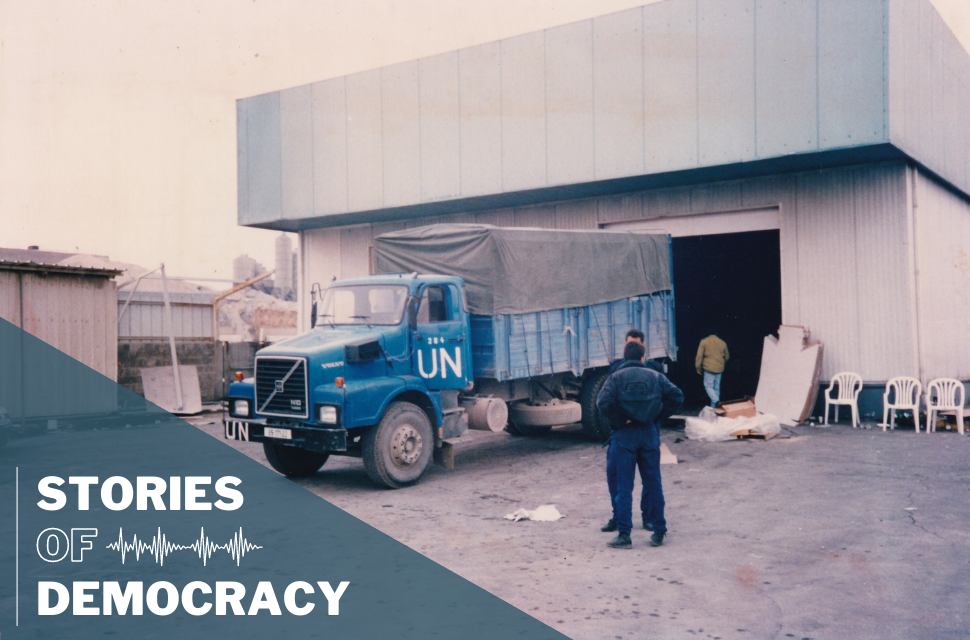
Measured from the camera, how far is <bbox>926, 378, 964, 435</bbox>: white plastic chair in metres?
12.9

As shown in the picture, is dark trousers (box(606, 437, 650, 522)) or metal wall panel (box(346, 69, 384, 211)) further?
metal wall panel (box(346, 69, 384, 211))

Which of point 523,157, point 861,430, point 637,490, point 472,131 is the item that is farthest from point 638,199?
point 637,490

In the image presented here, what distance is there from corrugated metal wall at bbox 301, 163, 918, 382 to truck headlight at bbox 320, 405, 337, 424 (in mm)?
9942

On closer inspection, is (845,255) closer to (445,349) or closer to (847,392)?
(847,392)

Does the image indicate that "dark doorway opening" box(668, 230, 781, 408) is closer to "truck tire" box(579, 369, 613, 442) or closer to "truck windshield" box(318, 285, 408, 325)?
"truck tire" box(579, 369, 613, 442)

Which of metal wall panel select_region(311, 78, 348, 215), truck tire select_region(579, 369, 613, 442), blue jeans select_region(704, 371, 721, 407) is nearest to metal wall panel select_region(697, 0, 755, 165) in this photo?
blue jeans select_region(704, 371, 721, 407)

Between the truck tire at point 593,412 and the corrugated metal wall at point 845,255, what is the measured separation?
471 cm

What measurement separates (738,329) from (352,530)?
49.6ft

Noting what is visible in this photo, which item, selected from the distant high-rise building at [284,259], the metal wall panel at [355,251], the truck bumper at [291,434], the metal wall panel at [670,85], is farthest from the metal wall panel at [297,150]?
the distant high-rise building at [284,259]

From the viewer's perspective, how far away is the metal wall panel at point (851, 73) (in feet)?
41.3

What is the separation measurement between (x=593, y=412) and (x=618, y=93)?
6.55m

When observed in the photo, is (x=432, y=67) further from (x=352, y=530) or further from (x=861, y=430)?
(x=352, y=530)

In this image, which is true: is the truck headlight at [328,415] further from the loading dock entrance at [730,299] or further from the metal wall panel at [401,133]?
the loading dock entrance at [730,299]

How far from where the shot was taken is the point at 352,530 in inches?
293
